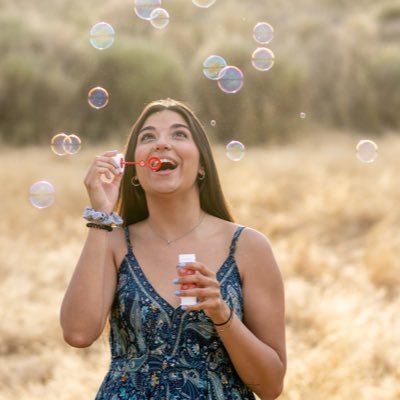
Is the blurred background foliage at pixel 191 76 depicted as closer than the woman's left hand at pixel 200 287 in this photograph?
No

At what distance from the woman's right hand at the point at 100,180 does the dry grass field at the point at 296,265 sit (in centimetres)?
55

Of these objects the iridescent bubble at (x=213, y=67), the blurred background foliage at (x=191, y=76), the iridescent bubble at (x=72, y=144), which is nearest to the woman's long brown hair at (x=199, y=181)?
the iridescent bubble at (x=72, y=144)

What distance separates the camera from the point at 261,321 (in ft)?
8.09

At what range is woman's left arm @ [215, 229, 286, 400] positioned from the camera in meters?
2.38

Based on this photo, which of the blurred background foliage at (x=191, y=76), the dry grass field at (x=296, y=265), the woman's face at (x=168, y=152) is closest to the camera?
the woman's face at (x=168, y=152)

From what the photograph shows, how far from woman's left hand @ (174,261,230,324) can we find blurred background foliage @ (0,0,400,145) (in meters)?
12.1

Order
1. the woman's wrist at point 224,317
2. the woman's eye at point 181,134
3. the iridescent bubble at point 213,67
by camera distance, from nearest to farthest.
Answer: the woman's wrist at point 224,317 → the woman's eye at point 181,134 → the iridescent bubble at point 213,67

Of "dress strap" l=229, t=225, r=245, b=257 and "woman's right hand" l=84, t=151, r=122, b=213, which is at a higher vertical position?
"woman's right hand" l=84, t=151, r=122, b=213

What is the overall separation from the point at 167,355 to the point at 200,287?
301 millimetres

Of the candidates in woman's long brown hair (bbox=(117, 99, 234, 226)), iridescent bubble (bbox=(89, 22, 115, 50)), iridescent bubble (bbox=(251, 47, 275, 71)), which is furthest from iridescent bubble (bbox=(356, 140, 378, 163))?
woman's long brown hair (bbox=(117, 99, 234, 226))

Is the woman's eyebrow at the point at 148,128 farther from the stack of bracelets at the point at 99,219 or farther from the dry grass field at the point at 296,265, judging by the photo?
the dry grass field at the point at 296,265

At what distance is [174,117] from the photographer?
2605 mm

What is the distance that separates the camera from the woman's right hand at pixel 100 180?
243 centimetres

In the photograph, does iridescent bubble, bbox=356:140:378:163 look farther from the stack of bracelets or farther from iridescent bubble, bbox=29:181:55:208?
the stack of bracelets
